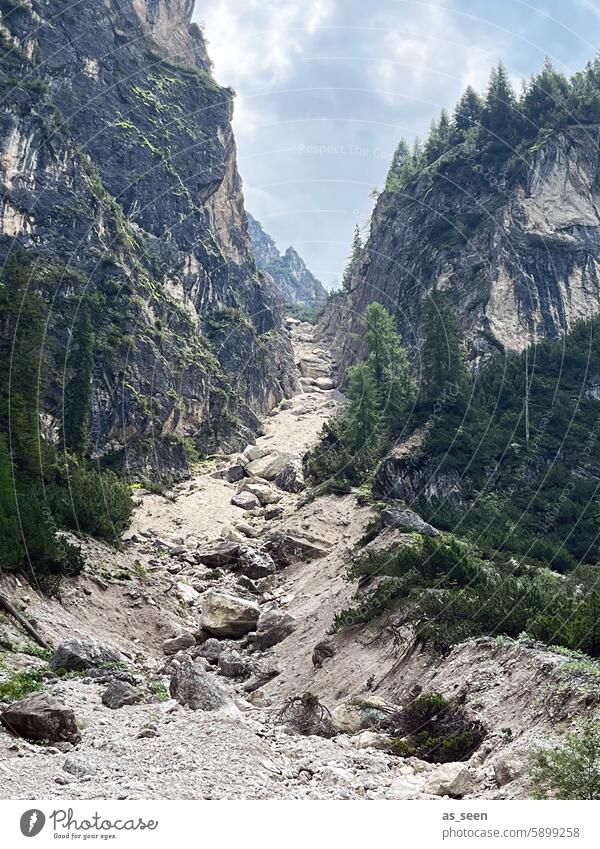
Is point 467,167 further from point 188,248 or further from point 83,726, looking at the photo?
point 83,726

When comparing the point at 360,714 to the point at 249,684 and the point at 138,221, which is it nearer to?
the point at 249,684

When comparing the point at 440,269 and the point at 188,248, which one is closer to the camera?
the point at 440,269

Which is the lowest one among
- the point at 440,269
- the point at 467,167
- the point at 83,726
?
the point at 83,726

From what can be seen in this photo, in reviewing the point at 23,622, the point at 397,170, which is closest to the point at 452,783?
the point at 23,622

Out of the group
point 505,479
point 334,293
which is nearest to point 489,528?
point 505,479

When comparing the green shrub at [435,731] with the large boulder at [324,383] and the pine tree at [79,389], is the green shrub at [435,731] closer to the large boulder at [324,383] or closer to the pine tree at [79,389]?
the pine tree at [79,389]
